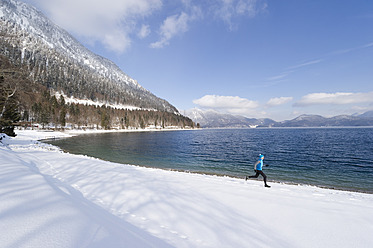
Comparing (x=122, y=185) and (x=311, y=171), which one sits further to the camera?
(x=311, y=171)

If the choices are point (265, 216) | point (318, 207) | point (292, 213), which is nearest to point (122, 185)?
point (265, 216)

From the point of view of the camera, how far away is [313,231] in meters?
4.85

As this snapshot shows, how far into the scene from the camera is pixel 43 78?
135 meters

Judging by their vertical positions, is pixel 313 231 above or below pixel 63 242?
below

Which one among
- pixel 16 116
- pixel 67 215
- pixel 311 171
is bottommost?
pixel 311 171

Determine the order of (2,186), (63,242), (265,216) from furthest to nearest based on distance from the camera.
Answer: (265,216)
(2,186)
(63,242)

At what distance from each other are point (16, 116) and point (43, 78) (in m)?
144

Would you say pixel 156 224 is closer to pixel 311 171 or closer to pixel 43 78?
pixel 311 171

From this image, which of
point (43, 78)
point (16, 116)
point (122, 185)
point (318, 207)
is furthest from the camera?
point (43, 78)

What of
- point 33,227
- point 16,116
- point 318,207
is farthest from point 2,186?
point 16,116

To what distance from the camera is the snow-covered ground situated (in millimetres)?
2904

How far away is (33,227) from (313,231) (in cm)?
687

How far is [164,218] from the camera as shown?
5195 millimetres

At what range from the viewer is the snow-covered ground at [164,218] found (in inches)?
114
